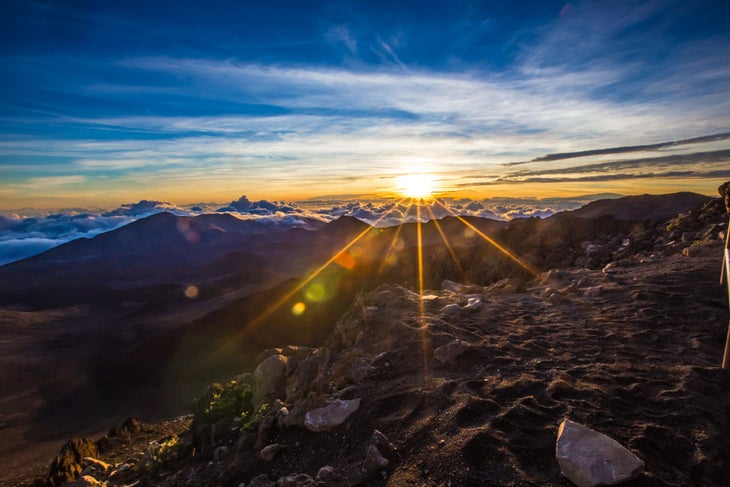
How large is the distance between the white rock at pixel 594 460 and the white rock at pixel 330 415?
227 centimetres

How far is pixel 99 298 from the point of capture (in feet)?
285

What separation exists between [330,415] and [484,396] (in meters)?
1.82

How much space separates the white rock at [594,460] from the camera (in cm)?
236

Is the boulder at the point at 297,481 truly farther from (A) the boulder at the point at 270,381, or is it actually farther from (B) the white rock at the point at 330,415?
(A) the boulder at the point at 270,381

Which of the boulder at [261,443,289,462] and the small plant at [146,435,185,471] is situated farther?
the small plant at [146,435,185,471]

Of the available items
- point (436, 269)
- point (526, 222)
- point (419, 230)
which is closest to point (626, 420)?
point (436, 269)

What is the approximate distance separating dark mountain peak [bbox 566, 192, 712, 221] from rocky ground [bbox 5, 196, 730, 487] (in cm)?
2198

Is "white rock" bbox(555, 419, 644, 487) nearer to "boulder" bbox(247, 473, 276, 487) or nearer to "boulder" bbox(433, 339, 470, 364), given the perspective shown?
"boulder" bbox(433, 339, 470, 364)

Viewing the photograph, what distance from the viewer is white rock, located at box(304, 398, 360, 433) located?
13.3 feet

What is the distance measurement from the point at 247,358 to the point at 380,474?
107 feet

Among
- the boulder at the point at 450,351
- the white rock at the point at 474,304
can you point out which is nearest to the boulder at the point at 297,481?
the boulder at the point at 450,351

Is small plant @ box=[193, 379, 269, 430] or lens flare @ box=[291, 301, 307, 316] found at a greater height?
small plant @ box=[193, 379, 269, 430]

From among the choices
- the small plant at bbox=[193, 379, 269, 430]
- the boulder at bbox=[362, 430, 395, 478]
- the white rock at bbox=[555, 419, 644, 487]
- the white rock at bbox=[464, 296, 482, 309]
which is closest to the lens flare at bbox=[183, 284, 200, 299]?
the small plant at bbox=[193, 379, 269, 430]

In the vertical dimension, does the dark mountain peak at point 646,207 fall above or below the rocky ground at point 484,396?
below
